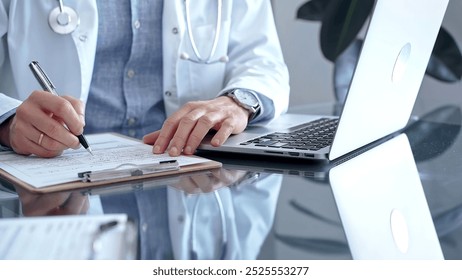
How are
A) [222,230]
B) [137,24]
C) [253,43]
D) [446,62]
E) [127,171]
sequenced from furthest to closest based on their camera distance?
[446,62]
[253,43]
[137,24]
[127,171]
[222,230]

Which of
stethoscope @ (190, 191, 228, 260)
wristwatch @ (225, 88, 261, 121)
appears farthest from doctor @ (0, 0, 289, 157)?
stethoscope @ (190, 191, 228, 260)

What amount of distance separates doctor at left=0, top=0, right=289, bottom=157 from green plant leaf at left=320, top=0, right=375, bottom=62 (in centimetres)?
58

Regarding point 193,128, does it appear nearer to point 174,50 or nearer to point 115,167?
point 115,167

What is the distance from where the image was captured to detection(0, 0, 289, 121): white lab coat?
1346 mm

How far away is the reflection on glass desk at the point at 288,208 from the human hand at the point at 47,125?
0.43 ft

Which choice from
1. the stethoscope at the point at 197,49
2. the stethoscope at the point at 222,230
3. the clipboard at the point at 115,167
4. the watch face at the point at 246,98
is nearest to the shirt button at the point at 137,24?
the stethoscope at the point at 197,49

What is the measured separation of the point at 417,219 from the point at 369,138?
0.36 m

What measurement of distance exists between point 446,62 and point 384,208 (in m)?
1.12

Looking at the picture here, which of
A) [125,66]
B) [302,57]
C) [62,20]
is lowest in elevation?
[302,57]

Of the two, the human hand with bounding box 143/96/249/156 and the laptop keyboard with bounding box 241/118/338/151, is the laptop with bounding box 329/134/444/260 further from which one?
the human hand with bounding box 143/96/249/156

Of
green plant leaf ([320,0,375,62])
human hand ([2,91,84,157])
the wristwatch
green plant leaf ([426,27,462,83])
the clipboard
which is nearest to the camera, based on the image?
the clipboard

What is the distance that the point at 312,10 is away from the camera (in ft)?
7.16

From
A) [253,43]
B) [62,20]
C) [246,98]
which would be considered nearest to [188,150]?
[246,98]

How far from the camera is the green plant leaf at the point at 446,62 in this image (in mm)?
1776
